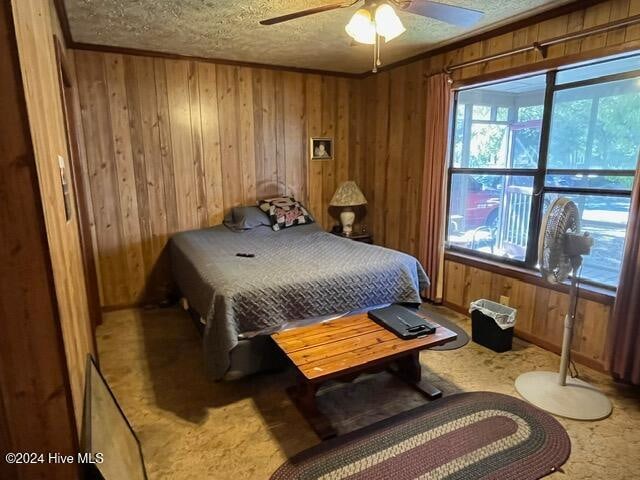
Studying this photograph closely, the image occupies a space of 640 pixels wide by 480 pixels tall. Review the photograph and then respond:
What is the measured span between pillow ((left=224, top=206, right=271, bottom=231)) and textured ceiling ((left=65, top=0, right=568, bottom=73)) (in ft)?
4.92

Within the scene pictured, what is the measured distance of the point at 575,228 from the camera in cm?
215

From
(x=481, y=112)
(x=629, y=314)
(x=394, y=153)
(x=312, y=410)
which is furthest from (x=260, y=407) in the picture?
(x=481, y=112)

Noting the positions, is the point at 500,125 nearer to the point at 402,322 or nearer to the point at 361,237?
the point at 361,237

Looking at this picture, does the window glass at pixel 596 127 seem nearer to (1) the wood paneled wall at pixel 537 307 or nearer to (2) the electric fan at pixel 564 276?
(2) the electric fan at pixel 564 276

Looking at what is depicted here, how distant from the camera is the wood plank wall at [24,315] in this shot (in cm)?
81

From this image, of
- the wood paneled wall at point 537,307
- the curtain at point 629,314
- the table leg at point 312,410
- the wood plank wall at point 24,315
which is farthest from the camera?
the wood paneled wall at point 537,307

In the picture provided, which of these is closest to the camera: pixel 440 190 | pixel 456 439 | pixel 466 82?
pixel 456 439

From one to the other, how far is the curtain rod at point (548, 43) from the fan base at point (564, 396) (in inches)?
85.1

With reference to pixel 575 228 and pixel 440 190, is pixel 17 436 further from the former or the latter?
pixel 440 190

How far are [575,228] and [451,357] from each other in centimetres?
120

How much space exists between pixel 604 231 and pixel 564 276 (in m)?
0.69

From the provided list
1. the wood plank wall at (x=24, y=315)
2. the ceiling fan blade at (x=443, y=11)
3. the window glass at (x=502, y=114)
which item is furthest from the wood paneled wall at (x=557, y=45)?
the wood plank wall at (x=24, y=315)

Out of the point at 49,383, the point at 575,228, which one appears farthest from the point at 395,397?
the point at 49,383

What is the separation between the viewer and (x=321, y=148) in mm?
4391
